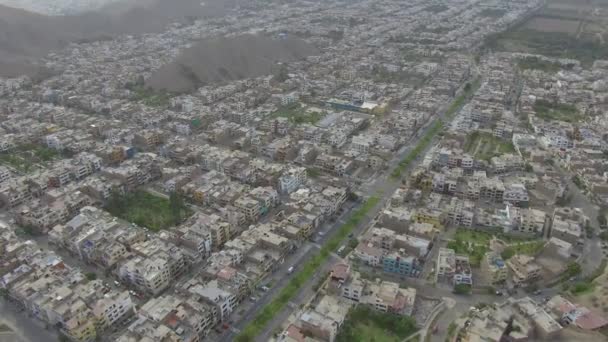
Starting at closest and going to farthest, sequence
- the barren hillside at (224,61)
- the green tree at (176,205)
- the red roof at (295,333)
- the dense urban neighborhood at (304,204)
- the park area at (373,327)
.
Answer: the red roof at (295,333), the park area at (373,327), the dense urban neighborhood at (304,204), the green tree at (176,205), the barren hillside at (224,61)

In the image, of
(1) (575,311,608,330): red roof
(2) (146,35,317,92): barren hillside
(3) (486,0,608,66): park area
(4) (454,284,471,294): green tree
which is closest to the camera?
(1) (575,311,608,330): red roof

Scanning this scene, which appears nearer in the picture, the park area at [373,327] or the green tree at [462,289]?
the park area at [373,327]

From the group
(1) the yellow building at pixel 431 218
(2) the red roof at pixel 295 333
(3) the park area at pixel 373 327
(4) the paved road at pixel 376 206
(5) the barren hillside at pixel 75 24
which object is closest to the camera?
(2) the red roof at pixel 295 333

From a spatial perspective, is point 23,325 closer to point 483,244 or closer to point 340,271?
point 340,271

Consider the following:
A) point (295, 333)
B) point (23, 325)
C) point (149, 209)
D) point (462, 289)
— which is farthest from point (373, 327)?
point (149, 209)

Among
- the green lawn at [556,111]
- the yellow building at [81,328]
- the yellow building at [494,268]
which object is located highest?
the yellow building at [81,328]

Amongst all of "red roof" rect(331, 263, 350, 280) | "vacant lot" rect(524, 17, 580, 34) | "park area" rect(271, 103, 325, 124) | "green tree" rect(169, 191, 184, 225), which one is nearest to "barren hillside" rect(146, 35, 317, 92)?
"park area" rect(271, 103, 325, 124)

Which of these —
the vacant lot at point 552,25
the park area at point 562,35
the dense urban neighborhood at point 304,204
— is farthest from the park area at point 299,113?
the vacant lot at point 552,25

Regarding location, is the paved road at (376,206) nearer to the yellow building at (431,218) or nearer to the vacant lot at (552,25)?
the yellow building at (431,218)

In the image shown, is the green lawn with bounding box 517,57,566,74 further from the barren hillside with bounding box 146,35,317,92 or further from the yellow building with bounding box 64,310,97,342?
the yellow building with bounding box 64,310,97,342
